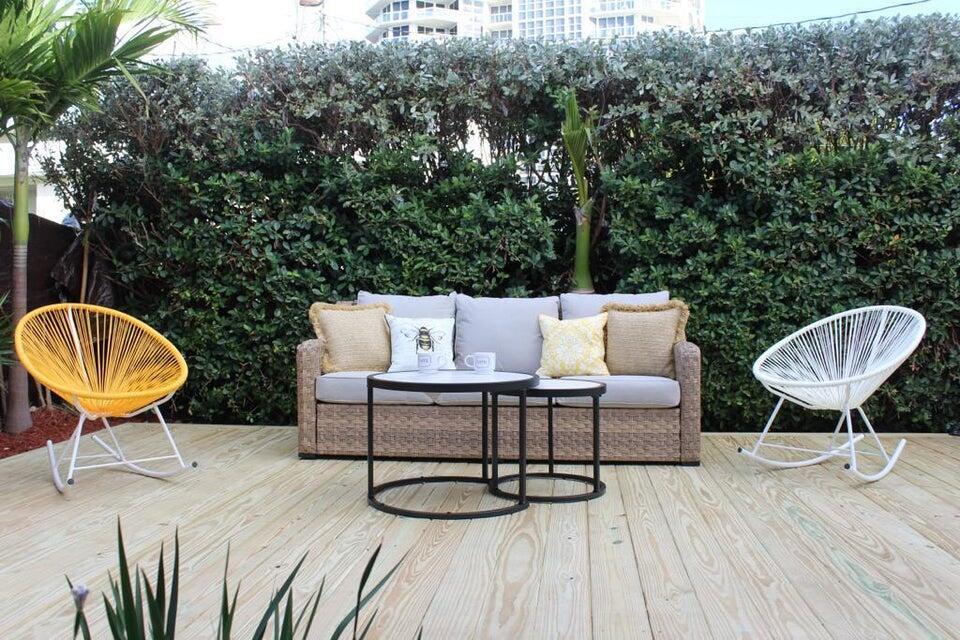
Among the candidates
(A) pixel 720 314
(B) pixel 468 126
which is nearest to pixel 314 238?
(B) pixel 468 126

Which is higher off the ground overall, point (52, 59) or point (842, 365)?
point (52, 59)

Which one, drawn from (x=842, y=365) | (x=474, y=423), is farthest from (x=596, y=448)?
(x=842, y=365)

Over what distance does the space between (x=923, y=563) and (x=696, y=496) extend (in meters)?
1.02

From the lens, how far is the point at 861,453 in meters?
4.15

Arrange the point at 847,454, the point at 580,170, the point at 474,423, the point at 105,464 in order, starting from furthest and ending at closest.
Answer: the point at 580,170, the point at 474,423, the point at 847,454, the point at 105,464

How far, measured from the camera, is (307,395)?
432cm

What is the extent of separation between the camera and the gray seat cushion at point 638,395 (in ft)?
13.4

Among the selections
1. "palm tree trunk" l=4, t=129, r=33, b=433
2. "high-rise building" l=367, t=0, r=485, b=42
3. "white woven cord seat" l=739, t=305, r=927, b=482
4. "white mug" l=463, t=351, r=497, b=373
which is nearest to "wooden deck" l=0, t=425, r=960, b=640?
"white woven cord seat" l=739, t=305, r=927, b=482

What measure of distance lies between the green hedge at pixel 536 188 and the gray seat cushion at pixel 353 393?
40.8 inches

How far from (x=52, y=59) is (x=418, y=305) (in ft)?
7.21

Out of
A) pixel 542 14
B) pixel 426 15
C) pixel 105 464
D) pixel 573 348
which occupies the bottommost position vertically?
Answer: pixel 105 464

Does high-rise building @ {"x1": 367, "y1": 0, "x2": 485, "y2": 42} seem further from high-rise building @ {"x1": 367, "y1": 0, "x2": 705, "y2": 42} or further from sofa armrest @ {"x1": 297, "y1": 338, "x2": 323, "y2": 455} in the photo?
sofa armrest @ {"x1": 297, "y1": 338, "x2": 323, "y2": 455}

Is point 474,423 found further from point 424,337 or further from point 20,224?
point 20,224

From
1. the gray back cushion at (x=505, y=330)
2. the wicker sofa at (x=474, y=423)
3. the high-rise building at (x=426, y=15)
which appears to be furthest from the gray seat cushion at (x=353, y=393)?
the high-rise building at (x=426, y=15)
